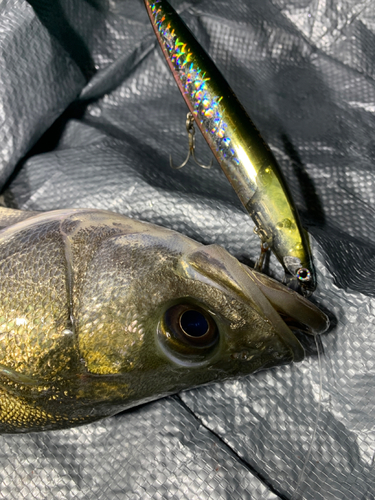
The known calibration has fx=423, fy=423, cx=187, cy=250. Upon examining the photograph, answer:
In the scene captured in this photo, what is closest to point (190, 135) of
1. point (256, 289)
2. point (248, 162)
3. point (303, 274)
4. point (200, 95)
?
point (200, 95)

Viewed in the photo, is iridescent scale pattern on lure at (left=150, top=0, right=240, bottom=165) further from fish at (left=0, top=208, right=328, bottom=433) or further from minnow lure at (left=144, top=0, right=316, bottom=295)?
fish at (left=0, top=208, right=328, bottom=433)


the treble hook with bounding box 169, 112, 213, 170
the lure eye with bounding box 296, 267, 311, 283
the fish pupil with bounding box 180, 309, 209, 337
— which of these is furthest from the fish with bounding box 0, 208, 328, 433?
the treble hook with bounding box 169, 112, 213, 170

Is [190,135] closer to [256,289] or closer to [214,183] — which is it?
[214,183]

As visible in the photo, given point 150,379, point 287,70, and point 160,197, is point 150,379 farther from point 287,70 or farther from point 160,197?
point 287,70

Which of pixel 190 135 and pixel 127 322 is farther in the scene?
pixel 190 135

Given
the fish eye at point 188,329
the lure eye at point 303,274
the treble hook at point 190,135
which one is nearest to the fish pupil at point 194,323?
the fish eye at point 188,329

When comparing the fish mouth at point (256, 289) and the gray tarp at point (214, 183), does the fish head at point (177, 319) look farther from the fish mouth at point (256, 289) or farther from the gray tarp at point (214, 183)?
the gray tarp at point (214, 183)

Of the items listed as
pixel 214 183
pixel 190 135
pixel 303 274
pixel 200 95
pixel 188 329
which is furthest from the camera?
pixel 214 183
